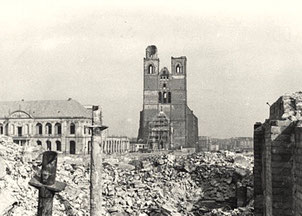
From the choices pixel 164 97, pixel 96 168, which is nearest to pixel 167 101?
pixel 164 97

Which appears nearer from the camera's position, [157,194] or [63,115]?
[157,194]

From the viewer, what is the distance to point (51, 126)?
49719 millimetres

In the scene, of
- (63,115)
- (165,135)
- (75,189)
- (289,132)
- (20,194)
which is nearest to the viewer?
(289,132)

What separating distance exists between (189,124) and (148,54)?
584 inches

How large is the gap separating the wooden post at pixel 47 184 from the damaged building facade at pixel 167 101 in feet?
182

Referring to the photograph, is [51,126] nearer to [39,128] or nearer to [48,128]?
[48,128]

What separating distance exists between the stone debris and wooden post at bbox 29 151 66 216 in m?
7.19

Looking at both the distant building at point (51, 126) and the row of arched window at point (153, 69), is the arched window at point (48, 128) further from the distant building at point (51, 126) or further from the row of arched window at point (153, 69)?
the row of arched window at point (153, 69)

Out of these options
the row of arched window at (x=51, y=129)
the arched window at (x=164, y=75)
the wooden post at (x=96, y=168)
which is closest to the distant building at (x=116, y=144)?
the row of arched window at (x=51, y=129)

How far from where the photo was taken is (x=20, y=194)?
1240cm

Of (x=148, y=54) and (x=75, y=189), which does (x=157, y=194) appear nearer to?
(x=75, y=189)

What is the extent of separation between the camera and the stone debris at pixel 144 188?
513 inches

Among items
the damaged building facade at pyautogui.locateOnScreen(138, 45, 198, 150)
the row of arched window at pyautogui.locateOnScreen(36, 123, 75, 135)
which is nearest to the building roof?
the row of arched window at pyautogui.locateOnScreen(36, 123, 75, 135)

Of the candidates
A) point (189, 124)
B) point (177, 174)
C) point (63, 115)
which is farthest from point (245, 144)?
point (177, 174)
